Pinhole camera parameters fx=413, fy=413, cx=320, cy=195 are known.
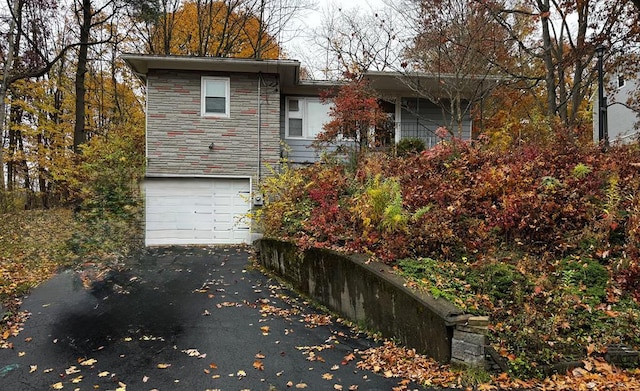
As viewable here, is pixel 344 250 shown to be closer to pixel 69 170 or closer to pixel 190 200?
pixel 190 200

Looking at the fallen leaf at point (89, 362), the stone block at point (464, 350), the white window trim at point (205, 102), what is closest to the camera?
the stone block at point (464, 350)

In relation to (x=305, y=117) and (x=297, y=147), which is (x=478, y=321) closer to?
(x=297, y=147)

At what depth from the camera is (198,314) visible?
6770 millimetres

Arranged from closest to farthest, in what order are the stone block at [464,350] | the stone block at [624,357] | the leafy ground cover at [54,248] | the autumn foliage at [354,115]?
the stone block at [624,357], the stone block at [464,350], the leafy ground cover at [54,248], the autumn foliage at [354,115]

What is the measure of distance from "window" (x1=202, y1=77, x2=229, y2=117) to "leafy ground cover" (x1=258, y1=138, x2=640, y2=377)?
5875mm

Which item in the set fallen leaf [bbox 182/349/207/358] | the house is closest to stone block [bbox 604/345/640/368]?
fallen leaf [bbox 182/349/207/358]

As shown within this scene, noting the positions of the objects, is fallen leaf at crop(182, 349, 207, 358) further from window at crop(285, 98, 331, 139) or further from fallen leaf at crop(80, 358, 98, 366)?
window at crop(285, 98, 331, 139)

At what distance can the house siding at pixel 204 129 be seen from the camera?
1305 cm

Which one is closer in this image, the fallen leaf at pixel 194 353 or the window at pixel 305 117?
the fallen leaf at pixel 194 353

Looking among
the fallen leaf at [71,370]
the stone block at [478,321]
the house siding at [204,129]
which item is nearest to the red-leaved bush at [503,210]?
the stone block at [478,321]

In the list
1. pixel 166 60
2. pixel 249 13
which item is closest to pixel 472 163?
pixel 166 60

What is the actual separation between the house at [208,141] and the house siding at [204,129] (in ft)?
0.10

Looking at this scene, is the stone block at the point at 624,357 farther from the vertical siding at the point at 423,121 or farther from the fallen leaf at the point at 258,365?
the vertical siding at the point at 423,121

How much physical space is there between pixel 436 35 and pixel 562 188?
24.9 feet
